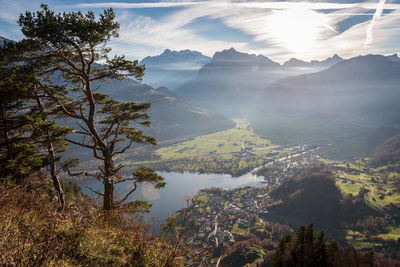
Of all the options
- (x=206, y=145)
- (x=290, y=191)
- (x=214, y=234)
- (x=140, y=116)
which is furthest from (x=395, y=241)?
(x=206, y=145)

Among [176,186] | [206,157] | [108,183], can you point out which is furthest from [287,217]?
[108,183]

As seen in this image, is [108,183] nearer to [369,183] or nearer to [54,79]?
[54,79]

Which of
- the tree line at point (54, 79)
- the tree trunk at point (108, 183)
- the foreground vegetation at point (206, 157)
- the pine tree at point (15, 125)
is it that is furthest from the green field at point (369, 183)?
the pine tree at point (15, 125)

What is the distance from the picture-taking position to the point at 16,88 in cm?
893

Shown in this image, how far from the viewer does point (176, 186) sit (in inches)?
4122

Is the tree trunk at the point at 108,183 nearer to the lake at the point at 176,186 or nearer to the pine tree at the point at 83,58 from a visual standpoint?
the pine tree at the point at 83,58

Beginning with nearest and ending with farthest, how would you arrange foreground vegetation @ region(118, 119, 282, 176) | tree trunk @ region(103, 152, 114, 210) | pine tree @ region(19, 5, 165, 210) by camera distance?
pine tree @ region(19, 5, 165, 210)
tree trunk @ region(103, 152, 114, 210)
foreground vegetation @ region(118, 119, 282, 176)

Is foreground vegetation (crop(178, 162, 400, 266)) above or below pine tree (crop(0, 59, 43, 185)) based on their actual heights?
below

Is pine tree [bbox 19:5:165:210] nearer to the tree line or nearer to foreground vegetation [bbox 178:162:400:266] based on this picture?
the tree line

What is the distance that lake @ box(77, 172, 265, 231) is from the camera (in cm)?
8069

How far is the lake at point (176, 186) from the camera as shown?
265 feet

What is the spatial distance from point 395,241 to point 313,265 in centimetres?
7628

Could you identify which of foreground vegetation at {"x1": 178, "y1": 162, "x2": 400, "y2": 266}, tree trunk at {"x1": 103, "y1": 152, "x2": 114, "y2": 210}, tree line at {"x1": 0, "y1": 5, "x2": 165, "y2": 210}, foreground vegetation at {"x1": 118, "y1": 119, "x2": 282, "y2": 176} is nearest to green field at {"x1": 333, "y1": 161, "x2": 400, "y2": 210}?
foreground vegetation at {"x1": 178, "y1": 162, "x2": 400, "y2": 266}

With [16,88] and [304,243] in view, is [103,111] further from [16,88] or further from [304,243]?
[304,243]
